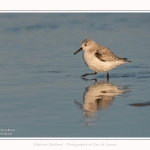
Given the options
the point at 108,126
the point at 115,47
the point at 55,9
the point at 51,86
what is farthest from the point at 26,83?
the point at 115,47

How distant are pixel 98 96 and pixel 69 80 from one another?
5.09 feet

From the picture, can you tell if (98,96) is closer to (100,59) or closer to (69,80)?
(69,80)

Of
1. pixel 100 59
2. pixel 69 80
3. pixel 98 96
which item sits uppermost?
pixel 100 59

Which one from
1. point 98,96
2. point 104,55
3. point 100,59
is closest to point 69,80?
point 100,59

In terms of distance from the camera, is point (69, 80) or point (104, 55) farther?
point (104, 55)

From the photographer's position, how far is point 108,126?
316 inches

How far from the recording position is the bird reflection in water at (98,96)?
9008 millimetres

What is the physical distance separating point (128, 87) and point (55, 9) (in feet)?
7.13

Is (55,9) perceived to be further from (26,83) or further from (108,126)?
(108,126)

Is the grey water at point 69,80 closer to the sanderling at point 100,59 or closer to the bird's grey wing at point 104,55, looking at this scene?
the sanderling at point 100,59

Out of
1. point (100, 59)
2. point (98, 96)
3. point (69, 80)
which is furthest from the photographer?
point (100, 59)

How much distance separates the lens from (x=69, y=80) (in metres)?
11.3

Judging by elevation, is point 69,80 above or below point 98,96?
above

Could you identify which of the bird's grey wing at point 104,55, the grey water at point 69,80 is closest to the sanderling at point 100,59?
the bird's grey wing at point 104,55
